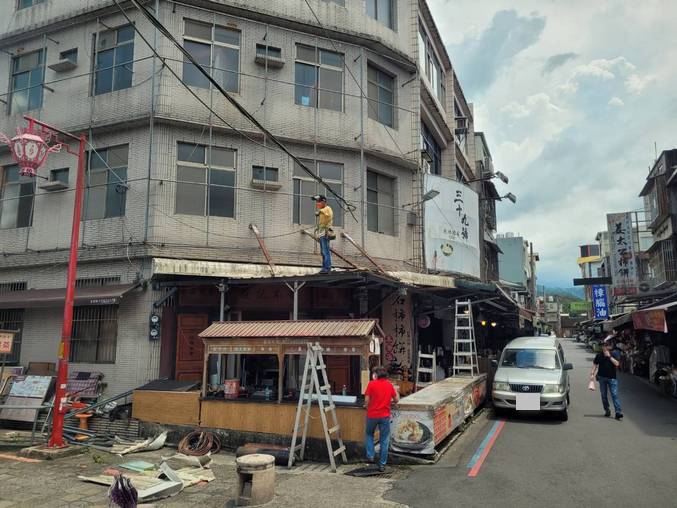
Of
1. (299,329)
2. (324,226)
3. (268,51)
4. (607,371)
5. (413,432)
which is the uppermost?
(268,51)

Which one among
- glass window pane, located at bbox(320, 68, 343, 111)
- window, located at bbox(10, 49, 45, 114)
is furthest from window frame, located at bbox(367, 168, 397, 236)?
window, located at bbox(10, 49, 45, 114)

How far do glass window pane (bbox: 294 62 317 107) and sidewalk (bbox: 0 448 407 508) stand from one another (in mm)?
11645

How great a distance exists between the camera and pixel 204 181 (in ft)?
49.5

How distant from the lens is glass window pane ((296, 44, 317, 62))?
1684 centimetres

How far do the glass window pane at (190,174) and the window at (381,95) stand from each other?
6.48 m

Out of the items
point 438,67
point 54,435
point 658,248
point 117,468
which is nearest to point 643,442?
point 117,468

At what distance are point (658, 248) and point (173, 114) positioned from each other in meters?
32.8

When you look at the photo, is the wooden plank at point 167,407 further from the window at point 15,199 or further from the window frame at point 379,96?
the window frame at point 379,96

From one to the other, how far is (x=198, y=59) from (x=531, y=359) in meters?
13.7

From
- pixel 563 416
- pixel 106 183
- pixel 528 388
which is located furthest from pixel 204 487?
pixel 106 183

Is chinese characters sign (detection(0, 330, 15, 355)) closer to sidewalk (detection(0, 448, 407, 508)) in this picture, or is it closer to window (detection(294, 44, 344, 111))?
Result: sidewalk (detection(0, 448, 407, 508))

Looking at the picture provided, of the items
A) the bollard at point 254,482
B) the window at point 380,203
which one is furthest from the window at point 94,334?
the window at point 380,203

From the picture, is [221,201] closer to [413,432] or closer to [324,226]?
[324,226]

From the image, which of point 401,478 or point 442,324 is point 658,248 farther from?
point 401,478
